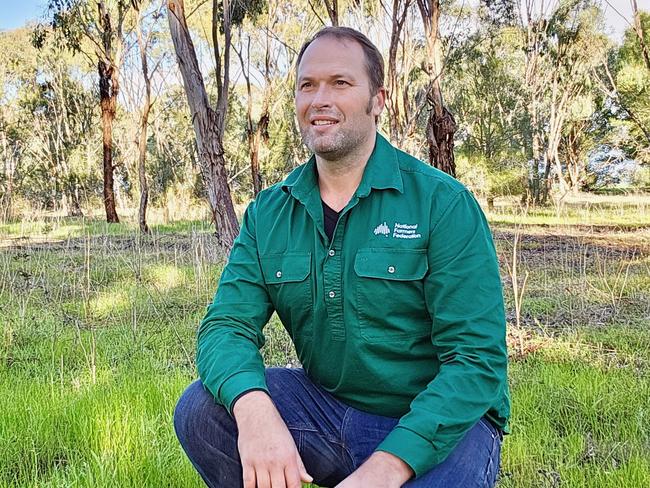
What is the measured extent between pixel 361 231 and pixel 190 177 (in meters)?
23.9

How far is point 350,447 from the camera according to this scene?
1.74m

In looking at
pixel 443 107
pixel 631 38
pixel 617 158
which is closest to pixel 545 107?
pixel 631 38

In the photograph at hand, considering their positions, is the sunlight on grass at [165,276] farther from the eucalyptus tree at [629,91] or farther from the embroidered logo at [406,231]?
the eucalyptus tree at [629,91]

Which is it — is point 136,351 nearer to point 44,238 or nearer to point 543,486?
point 543,486

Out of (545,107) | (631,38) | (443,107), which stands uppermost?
(631,38)

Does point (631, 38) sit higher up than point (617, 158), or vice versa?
point (631, 38)

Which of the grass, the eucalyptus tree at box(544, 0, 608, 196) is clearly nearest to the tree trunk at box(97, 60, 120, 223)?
the grass

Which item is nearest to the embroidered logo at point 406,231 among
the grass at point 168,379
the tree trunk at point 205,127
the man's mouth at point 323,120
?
the man's mouth at point 323,120

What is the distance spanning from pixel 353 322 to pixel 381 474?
451 mm

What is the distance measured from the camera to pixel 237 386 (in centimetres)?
166

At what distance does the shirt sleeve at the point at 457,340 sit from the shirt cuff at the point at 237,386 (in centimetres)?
39

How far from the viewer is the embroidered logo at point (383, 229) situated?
1.74 metres

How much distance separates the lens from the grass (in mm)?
2404

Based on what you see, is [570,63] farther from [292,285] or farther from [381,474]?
[381,474]
